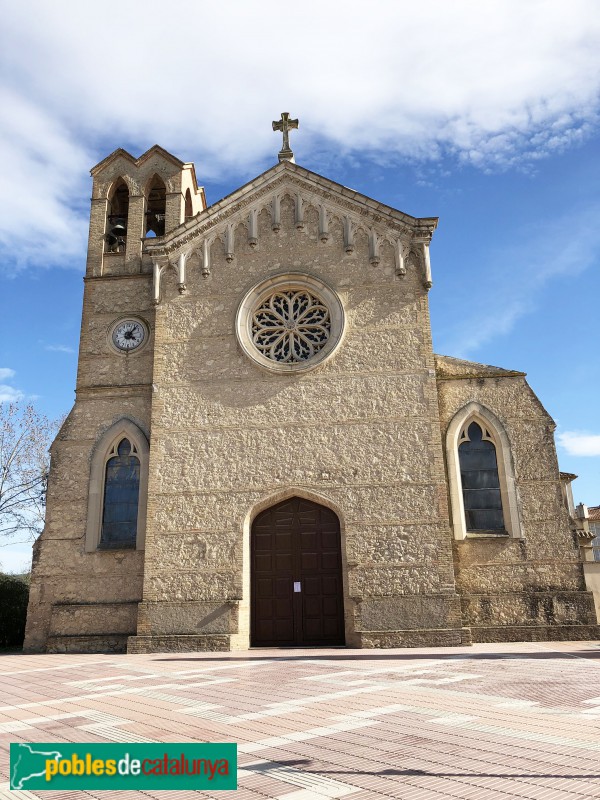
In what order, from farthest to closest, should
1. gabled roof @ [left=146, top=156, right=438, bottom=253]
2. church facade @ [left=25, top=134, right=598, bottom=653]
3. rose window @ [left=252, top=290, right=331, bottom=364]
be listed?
gabled roof @ [left=146, top=156, right=438, bottom=253] → rose window @ [left=252, top=290, right=331, bottom=364] → church facade @ [left=25, top=134, right=598, bottom=653]

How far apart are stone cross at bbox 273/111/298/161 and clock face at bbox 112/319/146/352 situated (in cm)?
631

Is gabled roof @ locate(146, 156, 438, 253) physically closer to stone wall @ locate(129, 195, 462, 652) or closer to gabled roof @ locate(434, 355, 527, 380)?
stone wall @ locate(129, 195, 462, 652)

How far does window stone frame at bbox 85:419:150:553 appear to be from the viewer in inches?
652

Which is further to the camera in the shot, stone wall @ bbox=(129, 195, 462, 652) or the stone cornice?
the stone cornice

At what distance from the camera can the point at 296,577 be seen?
51.4ft

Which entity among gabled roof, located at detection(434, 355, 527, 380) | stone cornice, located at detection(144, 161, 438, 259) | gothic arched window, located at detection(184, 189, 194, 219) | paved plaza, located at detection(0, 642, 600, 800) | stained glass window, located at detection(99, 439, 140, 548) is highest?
gothic arched window, located at detection(184, 189, 194, 219)

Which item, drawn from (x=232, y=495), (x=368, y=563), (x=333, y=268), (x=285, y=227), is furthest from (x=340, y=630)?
(x=285, y=227)

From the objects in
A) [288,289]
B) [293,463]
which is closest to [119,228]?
[288,289]

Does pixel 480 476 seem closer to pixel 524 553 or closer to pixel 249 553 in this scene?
pixel 524 553

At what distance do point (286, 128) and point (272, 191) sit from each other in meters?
2.12

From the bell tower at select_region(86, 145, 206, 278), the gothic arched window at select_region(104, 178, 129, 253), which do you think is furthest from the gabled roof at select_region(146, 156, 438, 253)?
the gothic arched window at select_region(104, 178, 129, 253)

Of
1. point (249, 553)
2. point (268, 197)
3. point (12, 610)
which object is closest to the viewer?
point (249, 553)

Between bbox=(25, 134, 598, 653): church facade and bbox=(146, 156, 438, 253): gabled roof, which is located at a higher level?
bbox=(146, 156, 438, 253): gabled roof

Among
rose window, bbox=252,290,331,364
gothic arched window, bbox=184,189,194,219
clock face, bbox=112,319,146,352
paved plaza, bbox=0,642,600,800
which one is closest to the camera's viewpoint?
paved plaza, bbox=0,642,600,800
